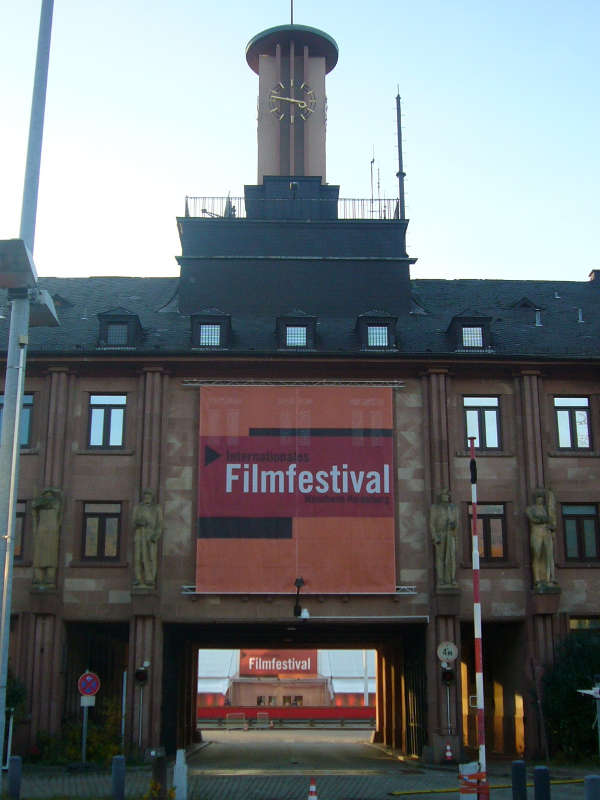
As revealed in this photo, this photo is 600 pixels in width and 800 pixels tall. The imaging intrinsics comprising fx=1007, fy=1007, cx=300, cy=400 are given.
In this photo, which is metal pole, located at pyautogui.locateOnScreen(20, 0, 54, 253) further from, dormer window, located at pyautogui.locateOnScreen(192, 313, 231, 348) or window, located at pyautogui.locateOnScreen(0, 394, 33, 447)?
window, located at pyautogui.locateOnScreen(0, 394, 33, 447)

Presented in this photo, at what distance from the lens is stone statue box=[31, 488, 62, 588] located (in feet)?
106

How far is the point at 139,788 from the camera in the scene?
2483 cm

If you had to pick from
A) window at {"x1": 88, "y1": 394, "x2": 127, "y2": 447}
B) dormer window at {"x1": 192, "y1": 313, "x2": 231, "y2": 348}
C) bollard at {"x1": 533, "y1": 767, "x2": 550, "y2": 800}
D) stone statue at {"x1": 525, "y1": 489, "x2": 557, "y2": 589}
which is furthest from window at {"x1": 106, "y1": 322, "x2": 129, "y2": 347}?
bollard at {"x1": 533, "y1": 767, "x2": 550, "y2": 800}

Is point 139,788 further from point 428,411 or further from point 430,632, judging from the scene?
point 428,411

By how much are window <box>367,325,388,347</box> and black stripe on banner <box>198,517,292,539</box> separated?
6.92 metres

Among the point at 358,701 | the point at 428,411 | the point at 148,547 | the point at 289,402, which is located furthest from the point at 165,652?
the point at 358,701

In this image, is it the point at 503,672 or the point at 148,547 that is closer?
the point at 148,547

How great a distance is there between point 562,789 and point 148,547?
14446mm

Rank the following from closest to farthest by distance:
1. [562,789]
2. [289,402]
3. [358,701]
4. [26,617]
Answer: [562,789], [26,617], [289,402], [358,701]

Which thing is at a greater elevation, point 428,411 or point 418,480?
point 428,411

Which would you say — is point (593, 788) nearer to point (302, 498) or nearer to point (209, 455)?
point (302, 498)

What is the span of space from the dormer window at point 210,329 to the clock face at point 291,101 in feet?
44.1

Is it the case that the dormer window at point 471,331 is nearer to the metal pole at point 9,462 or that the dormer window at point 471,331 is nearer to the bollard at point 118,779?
the bollard at point 118,779

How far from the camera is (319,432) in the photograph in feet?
112
